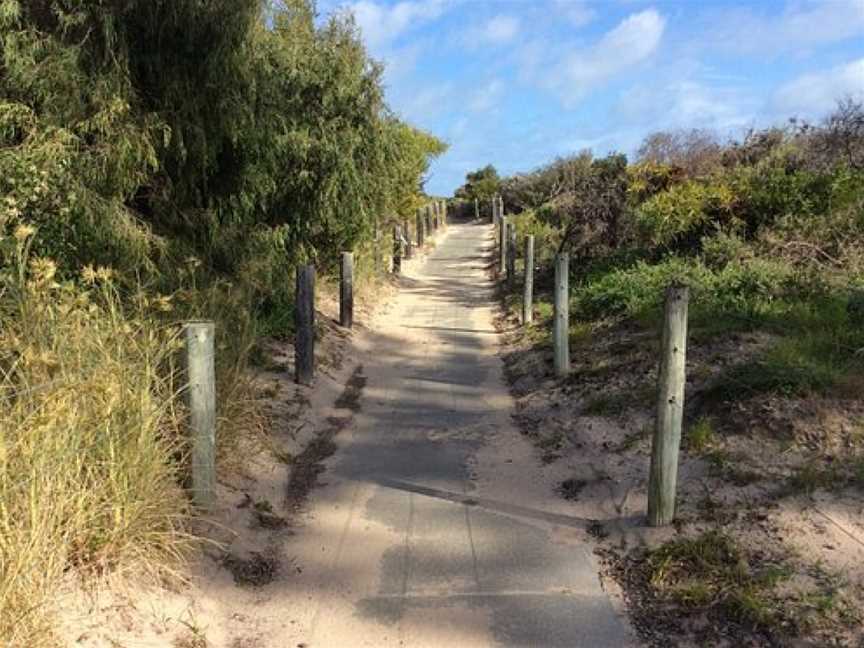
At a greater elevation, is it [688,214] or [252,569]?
[688,214]

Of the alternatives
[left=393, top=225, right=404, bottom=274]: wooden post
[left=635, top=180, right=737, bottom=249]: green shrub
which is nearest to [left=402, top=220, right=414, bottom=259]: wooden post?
[left=393, top=225, right=404, bottom=274]: wooden post

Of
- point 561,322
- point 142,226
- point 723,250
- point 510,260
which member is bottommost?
point 561,322

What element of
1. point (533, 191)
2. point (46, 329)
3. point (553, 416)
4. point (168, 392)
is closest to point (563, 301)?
point (553, 416)

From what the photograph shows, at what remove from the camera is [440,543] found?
486 centimetres

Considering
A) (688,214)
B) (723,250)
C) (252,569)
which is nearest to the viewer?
(252,569)

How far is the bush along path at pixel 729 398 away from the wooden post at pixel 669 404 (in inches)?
1.0

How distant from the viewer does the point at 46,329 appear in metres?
4.33

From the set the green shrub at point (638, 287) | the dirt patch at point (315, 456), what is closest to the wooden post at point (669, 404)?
the dirt patch at point (315, 456)

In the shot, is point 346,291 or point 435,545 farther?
point 346,291

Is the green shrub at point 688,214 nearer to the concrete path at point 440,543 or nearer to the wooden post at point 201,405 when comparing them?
the concrete path at point 440,543

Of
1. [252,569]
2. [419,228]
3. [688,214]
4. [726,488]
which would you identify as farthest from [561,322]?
[419,228]

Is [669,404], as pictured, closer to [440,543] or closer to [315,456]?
[440,543]

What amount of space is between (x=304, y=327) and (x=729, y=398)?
4.09 meters

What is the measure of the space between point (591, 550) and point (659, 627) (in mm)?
887
